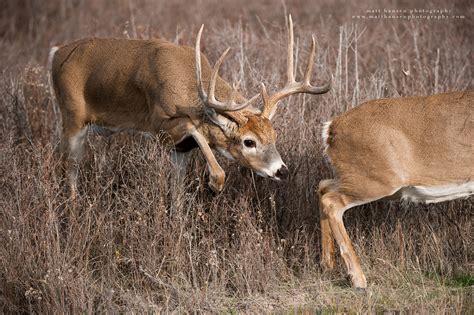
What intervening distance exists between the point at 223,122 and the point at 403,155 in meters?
1.69

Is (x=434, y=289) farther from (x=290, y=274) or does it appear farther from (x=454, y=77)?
(x=454, y=77)

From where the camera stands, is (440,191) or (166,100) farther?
(166,100)

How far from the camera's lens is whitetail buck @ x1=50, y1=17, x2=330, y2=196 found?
273 inches

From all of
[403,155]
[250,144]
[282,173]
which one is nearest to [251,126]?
[250,144]

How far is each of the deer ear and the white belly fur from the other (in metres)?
1.62

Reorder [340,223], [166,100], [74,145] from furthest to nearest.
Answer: [74,145] → [166,100] → [340,223]

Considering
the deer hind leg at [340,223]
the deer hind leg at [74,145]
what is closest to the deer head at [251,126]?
the deer hind leg at [340,223]

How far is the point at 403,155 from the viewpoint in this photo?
6.07 metres

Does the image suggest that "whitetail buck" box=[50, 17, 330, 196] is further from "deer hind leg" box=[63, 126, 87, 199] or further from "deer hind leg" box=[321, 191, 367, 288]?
"deer hind leg" box=[321, 191, 367, 288]

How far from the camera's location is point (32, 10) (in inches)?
661

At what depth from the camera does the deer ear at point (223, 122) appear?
23.1 ft

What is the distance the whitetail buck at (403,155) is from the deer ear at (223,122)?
1.11 meters

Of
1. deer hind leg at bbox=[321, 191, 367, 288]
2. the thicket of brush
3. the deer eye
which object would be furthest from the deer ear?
deer hind leg at bbox=[321, 191, 367, 288]

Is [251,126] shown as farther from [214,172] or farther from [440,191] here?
[440,191]
